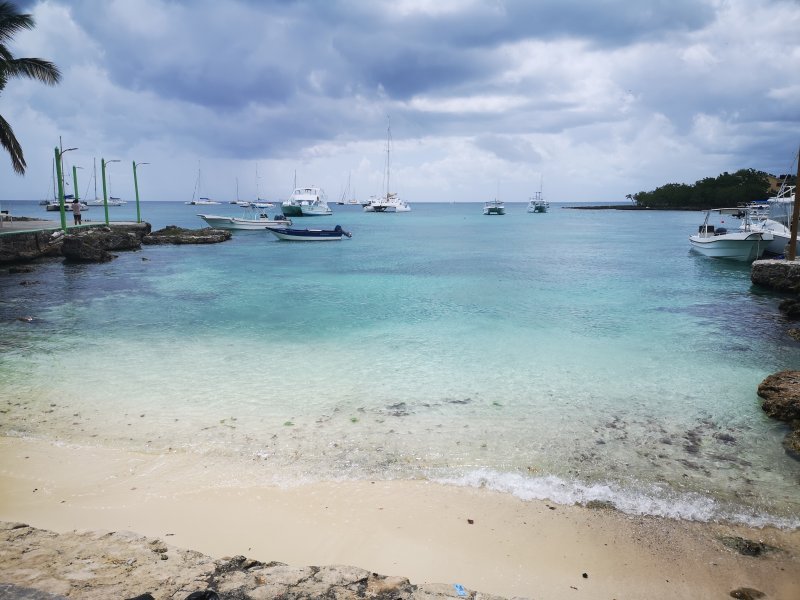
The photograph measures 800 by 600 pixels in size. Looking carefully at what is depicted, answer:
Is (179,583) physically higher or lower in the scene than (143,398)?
higher

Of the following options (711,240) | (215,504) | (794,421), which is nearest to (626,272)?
(711,240)

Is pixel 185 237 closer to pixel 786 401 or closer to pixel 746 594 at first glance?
pixel 786 401

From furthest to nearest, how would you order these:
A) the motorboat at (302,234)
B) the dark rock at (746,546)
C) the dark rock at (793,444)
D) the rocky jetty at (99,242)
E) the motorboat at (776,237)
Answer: the motorboat at (302,234)
the rocky jetty at (99,242)
the motorboat at (776,237)
the dark rock at (793,444)
the dark rock at (746,546)

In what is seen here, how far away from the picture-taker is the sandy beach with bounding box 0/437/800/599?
434 centimetres

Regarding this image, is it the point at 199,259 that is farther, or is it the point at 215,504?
the point at 199,259

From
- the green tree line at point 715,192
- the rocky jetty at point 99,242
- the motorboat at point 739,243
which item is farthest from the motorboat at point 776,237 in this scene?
the green tree line at point 715,192

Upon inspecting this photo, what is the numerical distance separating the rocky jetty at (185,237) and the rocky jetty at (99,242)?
39.0 inches

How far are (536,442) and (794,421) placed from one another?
387cm

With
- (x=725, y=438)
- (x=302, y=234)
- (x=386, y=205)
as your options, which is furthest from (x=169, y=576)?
(x=386, y=205)

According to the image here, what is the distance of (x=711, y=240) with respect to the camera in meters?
30.5

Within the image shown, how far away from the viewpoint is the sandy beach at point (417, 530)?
4.34 meters

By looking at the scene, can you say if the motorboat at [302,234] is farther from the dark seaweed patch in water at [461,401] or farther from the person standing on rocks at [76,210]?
the dark seaweed patch in water at [461,401]

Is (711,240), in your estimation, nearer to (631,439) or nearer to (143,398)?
(631,439)

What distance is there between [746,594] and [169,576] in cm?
448
